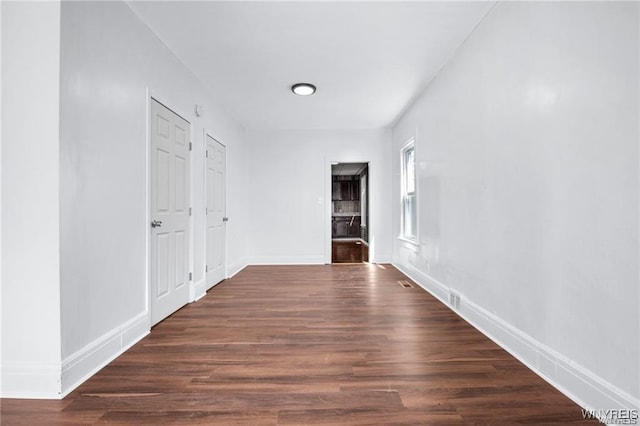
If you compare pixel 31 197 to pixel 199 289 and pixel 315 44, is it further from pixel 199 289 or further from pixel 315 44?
pixel 315 44

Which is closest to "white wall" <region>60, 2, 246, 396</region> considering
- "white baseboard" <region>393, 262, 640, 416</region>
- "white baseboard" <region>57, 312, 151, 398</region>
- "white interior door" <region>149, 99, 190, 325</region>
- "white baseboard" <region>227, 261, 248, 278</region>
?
"white baseboard" <region>57, 312, 151, 398</region>

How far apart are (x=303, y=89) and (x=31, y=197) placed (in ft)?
9.88

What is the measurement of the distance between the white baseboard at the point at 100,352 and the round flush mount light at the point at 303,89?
2960 mm

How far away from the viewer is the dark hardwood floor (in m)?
1.54

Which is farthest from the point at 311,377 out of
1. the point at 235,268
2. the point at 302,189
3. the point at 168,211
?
the point at 302,189

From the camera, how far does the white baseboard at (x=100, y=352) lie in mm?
1767

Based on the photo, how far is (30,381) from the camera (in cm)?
171

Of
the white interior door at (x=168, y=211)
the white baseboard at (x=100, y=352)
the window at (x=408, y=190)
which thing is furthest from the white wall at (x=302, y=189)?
the white baseboard at (x=100, y=352)

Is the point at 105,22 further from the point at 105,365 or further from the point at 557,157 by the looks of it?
the point at 557,157

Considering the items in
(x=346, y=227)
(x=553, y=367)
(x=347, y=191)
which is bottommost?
(x=553, y=367)

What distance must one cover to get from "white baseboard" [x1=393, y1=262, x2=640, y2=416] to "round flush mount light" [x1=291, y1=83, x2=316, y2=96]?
2.98 metres

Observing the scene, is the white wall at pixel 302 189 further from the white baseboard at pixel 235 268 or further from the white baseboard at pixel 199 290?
the white baseboard at pixel 199 290

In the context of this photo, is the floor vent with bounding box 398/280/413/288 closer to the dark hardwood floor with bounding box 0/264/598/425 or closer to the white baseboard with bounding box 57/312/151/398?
the dark hardwood floor with bounding box 0/264/598/425

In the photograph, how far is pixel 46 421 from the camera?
59.5 inches
